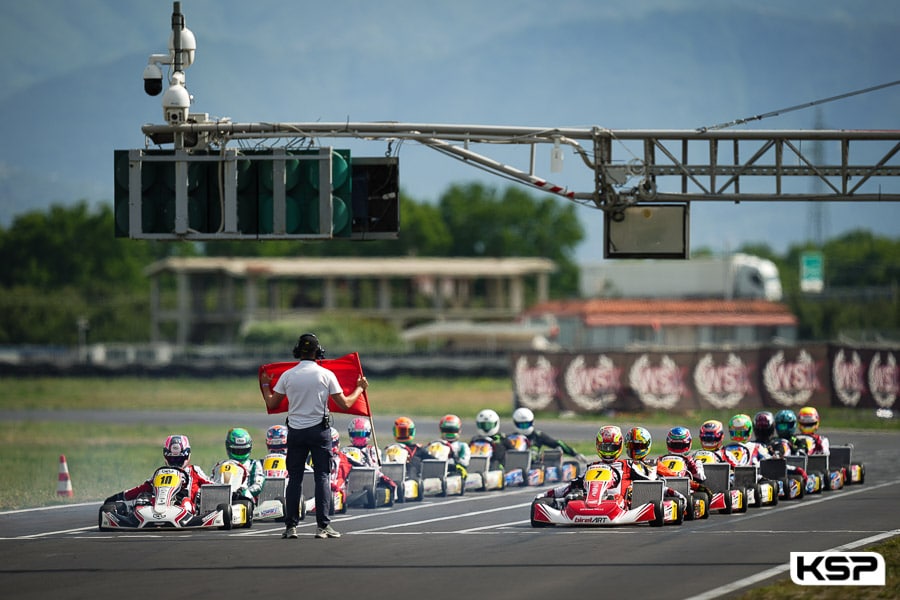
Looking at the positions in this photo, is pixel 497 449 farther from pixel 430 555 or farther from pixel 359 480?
pixel 430 555

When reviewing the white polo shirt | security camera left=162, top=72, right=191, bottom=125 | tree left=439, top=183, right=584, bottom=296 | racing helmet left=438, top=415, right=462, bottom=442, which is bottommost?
racing helmet left=438, top=415, right=462, bottom=442

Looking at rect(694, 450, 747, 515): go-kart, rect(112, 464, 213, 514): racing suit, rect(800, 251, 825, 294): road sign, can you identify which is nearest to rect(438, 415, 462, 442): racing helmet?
rect(694, 450, 747, 515): go-kart

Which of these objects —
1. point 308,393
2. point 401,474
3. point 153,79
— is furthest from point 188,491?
point 153,79

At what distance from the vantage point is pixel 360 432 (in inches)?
782

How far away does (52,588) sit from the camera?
11609mm

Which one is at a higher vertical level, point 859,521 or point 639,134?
point 639,134

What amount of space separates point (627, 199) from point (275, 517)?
6078 millimetres

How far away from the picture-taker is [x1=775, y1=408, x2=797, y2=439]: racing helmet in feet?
71.5

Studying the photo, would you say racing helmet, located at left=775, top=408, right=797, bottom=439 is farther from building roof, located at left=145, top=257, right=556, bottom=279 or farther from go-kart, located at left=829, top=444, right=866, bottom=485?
building roof, located at left=145, top=257, right=556, bottom=279

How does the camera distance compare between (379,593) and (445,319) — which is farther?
(445,319)

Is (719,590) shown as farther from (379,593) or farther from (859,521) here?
(859,521)

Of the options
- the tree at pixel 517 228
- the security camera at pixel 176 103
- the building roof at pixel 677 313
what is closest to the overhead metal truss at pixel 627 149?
the security camera at pixel 176 103

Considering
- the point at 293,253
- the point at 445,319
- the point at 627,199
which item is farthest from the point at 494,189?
→ the point at 627,199

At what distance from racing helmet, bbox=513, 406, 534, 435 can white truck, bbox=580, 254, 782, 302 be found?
55807mm
